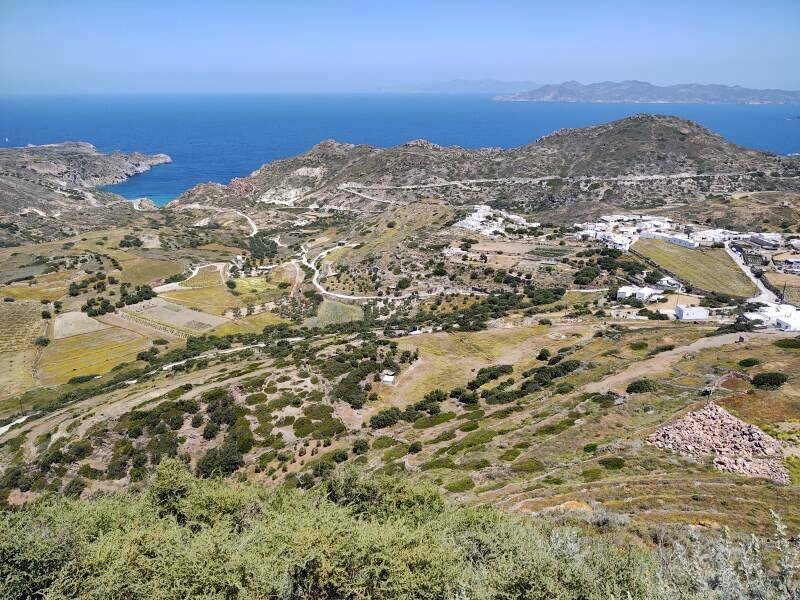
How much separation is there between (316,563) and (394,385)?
1243 inches

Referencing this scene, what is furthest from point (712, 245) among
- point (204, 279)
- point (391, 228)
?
point (204, 279)

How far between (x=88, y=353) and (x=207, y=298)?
921 inches

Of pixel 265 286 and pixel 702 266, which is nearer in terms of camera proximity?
pixel 702 266

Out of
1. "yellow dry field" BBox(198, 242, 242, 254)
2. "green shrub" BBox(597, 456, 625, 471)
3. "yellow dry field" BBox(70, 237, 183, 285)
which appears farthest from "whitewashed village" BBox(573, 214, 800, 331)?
"yellow dry field" BBox(70, 237, 183, 285)

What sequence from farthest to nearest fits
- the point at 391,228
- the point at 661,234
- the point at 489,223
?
the point at 391,228
the point at 489,223
the point at 661,234

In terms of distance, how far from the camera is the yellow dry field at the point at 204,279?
324ft

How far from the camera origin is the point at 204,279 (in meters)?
102

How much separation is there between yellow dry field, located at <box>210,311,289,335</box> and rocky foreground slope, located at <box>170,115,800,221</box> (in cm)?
9302

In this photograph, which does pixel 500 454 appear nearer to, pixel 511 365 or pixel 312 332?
pixel 511 365

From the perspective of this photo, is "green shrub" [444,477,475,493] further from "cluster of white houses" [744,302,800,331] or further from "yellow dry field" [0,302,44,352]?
"yellow dry field" [0,302,44,352]

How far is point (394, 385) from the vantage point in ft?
162

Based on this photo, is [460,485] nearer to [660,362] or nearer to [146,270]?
[660,362]

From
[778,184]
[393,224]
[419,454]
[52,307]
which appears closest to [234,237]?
[393,224]

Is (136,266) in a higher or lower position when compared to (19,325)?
higher
